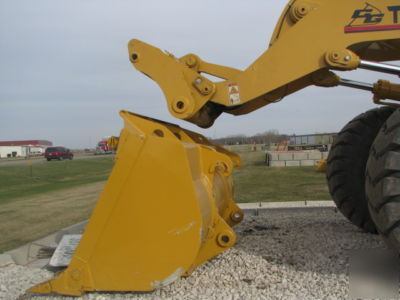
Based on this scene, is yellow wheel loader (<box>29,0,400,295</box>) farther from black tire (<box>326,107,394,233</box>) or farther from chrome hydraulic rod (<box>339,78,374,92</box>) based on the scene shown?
black tire (<box>326,107,394,233</box>)

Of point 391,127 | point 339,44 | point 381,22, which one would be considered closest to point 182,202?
point 391,127

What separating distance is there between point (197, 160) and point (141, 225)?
70 centimetres

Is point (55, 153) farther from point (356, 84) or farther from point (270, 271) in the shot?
point (270, 271)

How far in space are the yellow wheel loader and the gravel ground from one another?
17 cm

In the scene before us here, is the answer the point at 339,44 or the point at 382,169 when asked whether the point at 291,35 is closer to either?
the point at 339,44

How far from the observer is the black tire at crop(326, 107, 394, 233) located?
4.23 metres

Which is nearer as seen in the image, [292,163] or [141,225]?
[141,225]

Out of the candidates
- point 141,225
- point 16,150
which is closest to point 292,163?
point 141,225

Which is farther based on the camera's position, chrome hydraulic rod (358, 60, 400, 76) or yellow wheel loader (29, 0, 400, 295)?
chrome hydraulic rod (358, 60, 400, 76)

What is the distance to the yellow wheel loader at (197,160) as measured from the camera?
261 cm

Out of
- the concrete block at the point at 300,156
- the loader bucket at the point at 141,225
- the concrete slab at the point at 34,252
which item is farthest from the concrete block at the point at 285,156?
the loader bucket at the point at 141,225

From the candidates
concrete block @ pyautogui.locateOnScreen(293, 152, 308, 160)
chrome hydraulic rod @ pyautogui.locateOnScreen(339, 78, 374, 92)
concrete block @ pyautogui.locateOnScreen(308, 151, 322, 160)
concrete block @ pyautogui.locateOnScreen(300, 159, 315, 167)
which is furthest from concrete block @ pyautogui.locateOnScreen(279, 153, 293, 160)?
chrome hydraulic rod @ pyautogui.locateOnScreen(339, 78, 374, 92)

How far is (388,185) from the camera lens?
101 inches

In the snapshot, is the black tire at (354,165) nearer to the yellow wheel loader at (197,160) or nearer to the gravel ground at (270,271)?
the gravel ground at (270,271)
